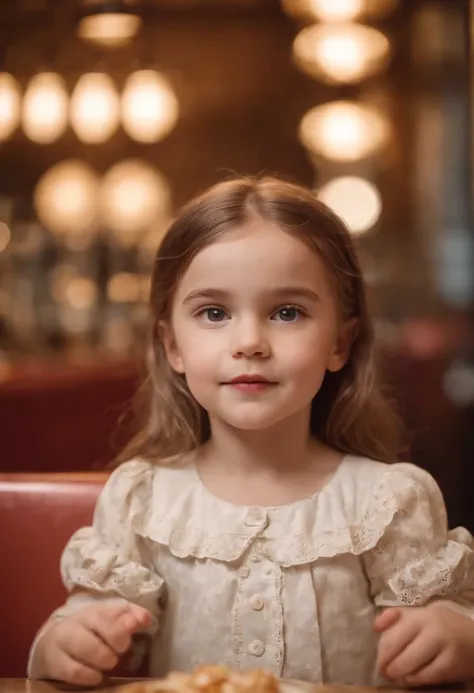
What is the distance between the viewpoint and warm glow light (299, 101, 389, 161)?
6.05m

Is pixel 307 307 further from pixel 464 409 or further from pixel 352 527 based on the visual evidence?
pixel 464 409

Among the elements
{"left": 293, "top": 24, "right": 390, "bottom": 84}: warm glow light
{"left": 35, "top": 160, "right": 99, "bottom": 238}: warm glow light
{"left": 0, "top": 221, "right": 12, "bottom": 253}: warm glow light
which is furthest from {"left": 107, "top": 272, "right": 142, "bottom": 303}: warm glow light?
{"left": 293, "top": 24, "right": 390, "bottom": 84}: warm glow light

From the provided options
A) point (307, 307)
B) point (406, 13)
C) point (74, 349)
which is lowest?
point (74, 349)

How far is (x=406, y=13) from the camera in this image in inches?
254

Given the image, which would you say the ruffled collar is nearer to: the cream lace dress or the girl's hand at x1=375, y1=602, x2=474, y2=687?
the cream lace dress

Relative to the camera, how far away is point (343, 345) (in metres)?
1.17

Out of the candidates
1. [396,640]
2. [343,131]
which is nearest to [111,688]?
[396,640]

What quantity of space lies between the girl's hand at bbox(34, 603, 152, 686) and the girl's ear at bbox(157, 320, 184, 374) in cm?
31

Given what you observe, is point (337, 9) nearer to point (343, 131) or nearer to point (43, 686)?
point (343, 131)

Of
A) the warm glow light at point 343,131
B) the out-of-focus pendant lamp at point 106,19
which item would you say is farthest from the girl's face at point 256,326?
the warm glow light at point 343,131

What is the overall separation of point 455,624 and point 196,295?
438 millimetres

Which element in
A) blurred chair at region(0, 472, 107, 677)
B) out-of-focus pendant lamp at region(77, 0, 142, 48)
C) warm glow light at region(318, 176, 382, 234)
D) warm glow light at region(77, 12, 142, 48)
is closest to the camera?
blurred chair at region(0, 472, 107, 677)

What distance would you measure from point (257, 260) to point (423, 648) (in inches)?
16.9

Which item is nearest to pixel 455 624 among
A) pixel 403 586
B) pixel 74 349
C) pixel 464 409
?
pixel 403 586
